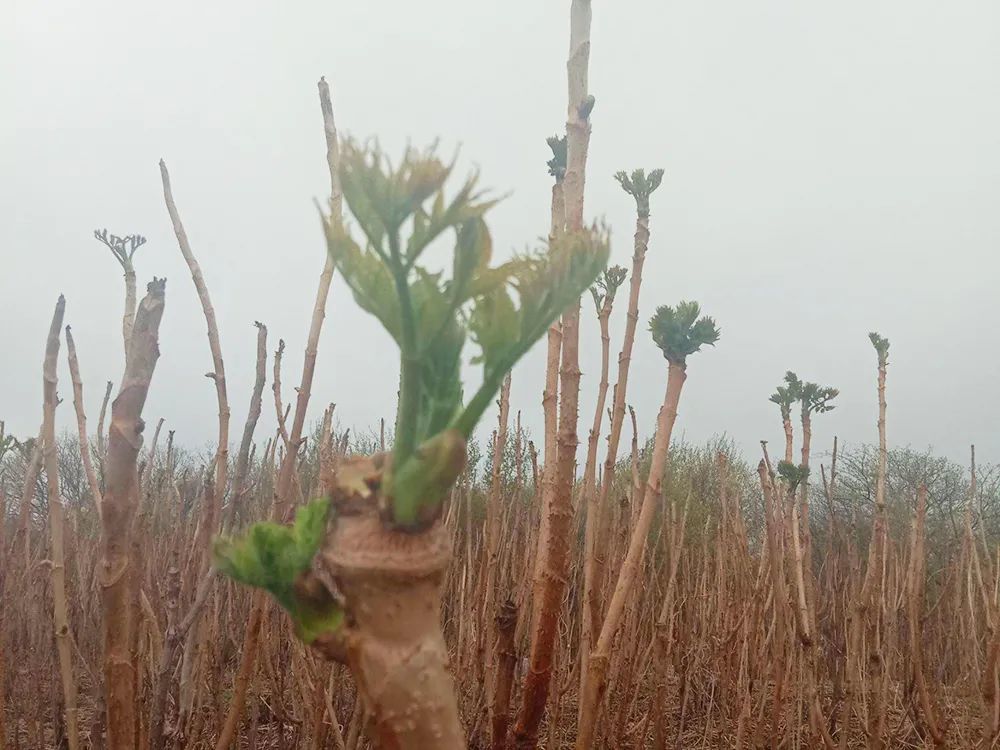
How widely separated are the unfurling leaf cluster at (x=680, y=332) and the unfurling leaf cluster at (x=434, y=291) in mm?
406

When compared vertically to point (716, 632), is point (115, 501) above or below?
above

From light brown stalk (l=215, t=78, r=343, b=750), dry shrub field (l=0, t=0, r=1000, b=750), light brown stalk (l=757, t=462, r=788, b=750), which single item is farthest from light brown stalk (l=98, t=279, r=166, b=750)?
light brown stalk (l=757, t=462, r=788, b=750)

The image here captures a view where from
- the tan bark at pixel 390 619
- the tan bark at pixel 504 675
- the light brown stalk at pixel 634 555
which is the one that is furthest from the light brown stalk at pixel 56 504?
the tan bark at pixel 390 619

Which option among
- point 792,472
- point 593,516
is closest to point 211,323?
point 593,516

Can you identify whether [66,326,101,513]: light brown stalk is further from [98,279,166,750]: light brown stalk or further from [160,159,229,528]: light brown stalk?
[98,279,166,750]: light brown stalk

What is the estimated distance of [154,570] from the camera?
9.21ft

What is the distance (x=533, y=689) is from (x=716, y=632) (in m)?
2.39

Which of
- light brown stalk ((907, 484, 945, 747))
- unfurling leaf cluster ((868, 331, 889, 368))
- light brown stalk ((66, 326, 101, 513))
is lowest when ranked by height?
light brown stalk ((907, 484, 945, 747))

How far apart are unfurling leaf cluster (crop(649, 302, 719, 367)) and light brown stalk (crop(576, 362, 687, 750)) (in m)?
0.02

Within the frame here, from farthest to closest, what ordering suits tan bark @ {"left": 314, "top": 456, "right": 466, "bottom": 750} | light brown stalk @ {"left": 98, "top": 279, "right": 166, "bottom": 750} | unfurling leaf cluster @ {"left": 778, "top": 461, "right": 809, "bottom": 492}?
unfurling leaf cluster @ {"left": 778, "top": 461, "right": 809, "bottom": 492}, light brown stalk @ {"left": 98, "top": 279, "right": 166, "bottom": 750}, tan bark @ {"left": 314, "top": 456, "right": 466, "bottom": 750}

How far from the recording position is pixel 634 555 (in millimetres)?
901

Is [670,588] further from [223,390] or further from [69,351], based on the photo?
[69,351]

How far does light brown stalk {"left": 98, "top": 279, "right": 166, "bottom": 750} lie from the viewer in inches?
29.3

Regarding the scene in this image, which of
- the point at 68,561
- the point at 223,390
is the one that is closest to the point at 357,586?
→ the point at 223,390
